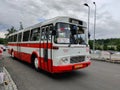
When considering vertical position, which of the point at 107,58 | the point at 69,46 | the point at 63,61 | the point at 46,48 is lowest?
the point at 107,58

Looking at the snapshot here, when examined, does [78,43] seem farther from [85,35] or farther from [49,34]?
[49,34]

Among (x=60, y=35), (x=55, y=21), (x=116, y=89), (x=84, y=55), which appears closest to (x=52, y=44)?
(x=60, y=35)

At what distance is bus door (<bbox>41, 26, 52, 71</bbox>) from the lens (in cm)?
796

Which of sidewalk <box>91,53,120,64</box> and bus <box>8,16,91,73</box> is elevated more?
bus <box>8,16,91,73</box>

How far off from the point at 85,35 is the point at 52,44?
2360 mm

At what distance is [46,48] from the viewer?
8297 mm

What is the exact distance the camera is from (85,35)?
898 centimetres

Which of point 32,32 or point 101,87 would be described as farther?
point 32,32

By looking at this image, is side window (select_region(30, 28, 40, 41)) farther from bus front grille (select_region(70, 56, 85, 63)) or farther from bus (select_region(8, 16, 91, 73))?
bus front grille (select_region(70, 56, 85, 63))

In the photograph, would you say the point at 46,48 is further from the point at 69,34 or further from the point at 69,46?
the point at 69,34

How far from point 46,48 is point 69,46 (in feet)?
4.37

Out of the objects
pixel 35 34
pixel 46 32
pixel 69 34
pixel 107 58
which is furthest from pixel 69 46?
pixel 107 58

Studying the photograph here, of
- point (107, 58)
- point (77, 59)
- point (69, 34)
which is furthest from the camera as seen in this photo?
point (107, 58)

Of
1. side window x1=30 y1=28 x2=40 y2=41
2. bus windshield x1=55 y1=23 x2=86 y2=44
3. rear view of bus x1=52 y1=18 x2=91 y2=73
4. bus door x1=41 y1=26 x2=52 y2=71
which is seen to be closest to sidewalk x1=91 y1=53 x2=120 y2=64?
rear view of bus x1=52 y1=18 x2=91 y2=73
